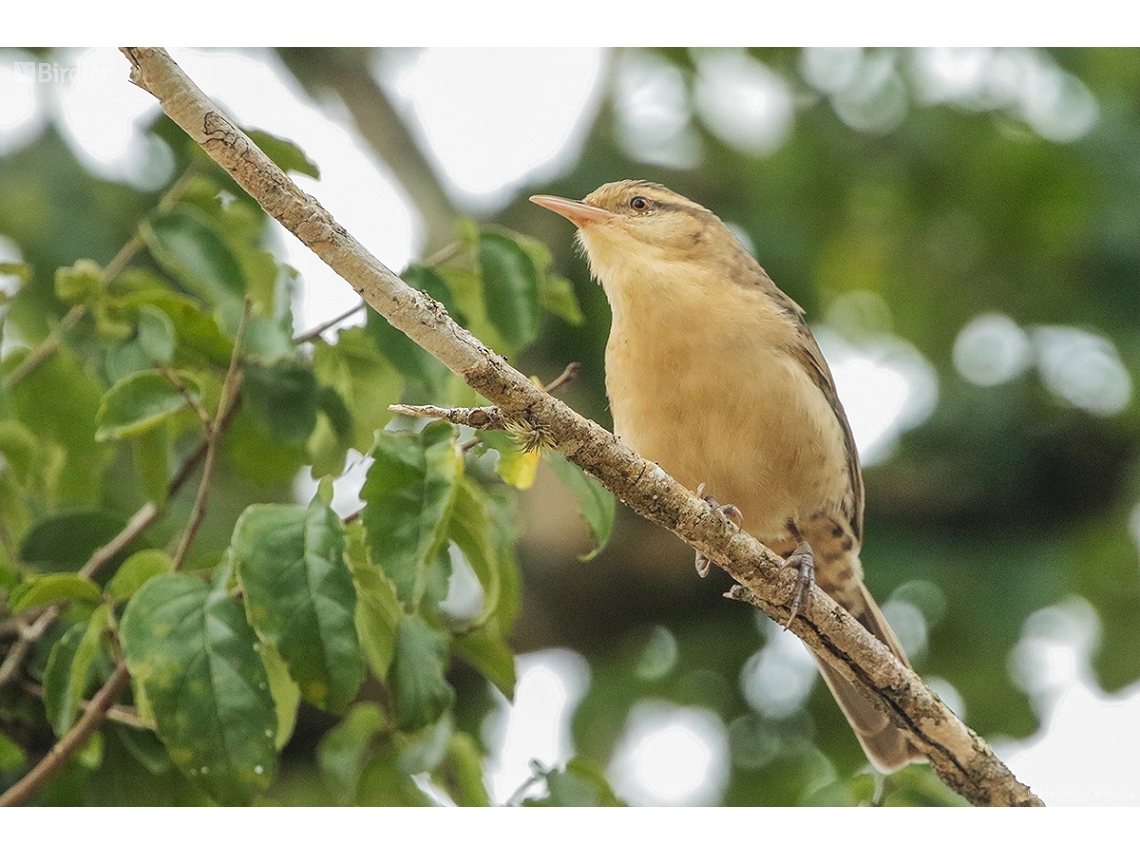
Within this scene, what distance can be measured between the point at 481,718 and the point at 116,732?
1443 mm

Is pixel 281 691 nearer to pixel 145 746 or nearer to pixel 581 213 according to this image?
pixel 145 746

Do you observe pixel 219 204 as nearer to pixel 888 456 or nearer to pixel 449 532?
pixel 449 532

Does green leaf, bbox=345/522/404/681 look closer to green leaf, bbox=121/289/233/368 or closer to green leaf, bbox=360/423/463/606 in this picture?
green leaf, bbox=360/423/463/606

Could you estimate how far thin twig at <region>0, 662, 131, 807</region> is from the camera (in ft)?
7.37

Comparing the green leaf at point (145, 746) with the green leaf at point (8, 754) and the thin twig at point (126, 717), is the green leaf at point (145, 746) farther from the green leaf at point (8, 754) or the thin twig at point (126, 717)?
the green leaf at point (8, 754)

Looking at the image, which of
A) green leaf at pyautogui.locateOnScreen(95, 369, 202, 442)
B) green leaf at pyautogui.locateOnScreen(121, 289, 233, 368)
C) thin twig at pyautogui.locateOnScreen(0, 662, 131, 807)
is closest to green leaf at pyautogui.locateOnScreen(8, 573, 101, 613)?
thin twig at pyautogui.locateOnScreen(0, 662, 131, 807)

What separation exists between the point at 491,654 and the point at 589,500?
0.43 metres

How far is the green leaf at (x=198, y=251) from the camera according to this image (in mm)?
2430

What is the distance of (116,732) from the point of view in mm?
2467

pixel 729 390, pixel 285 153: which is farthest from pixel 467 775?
pixel 285 153

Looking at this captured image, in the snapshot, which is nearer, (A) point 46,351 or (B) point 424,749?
(B) point 424,749

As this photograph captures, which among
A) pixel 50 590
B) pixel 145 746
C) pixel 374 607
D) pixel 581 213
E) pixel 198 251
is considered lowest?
pixel 145 746

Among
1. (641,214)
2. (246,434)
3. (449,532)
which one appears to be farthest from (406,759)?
(641,214)

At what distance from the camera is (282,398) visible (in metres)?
2.37
